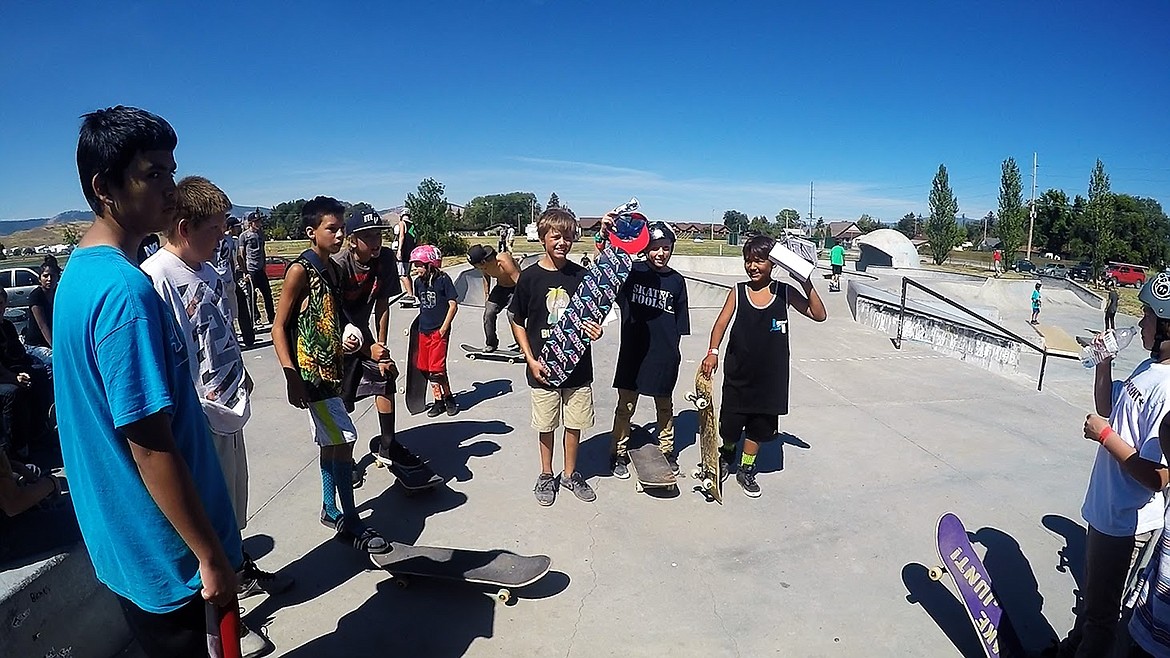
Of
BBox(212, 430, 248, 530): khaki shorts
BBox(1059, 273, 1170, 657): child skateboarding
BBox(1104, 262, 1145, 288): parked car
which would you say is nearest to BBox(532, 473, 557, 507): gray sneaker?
BBox(212, 430, 248, 530): khaki shorts

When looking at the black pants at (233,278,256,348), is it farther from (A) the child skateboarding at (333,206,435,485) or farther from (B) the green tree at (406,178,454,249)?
(B) the green tree at (406,178,454,249)

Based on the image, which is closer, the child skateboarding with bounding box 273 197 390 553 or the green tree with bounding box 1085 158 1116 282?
the child skateboarding with bounding box 273 197 390 553

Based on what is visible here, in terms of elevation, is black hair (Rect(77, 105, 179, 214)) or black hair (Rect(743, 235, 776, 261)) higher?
black hair (Rect(77, 105, 179, 214))

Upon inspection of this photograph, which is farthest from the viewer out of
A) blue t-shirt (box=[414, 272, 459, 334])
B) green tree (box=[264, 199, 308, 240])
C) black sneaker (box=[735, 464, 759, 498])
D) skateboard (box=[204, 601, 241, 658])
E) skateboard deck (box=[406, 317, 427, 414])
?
green tree (box=[264, 199, 308, 240])

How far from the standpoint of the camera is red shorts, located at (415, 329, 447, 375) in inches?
240

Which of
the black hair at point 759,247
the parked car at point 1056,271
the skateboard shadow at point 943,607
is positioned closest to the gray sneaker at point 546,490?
the black hair at point 759,247

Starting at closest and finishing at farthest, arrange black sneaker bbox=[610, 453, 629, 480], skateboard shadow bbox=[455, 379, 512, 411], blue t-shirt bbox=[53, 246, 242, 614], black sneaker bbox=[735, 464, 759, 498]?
blue t-shirt bbox=[53, 246, 242, 614] → black sneaker bbox=[735, 464, 759, 498] → black sneaker bbox=[610, 453, 629, 480] → skateboard shadow bbox=[455, 379, 512, 411]

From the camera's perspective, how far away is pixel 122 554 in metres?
1.59

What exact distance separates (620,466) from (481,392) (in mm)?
2662

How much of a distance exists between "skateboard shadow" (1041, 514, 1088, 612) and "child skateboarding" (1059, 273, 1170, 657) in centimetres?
80

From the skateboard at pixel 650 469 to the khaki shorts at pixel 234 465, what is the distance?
2.56 meters

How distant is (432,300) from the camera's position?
20.7 ft

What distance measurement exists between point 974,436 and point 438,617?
5191mm

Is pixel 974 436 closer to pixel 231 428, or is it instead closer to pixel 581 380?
pixel 581 380
